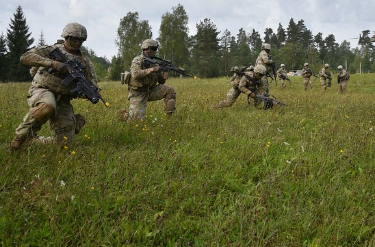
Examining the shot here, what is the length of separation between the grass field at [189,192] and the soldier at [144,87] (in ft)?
5.09

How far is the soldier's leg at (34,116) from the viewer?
3.70 metres

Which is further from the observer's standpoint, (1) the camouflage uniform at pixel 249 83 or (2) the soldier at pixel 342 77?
(2) the soldier at pixel 342 77

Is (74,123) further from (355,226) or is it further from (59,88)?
(355,226)

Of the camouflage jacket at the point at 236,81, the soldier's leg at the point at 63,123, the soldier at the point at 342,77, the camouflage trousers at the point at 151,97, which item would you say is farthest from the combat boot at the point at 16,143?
the soldier at the point at 342,77

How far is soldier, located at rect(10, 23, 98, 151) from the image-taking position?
377 centimetres

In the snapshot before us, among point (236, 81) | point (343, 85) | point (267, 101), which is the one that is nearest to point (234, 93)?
point (236, 81)

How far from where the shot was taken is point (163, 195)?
287 centimetres

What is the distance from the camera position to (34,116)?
3.76m

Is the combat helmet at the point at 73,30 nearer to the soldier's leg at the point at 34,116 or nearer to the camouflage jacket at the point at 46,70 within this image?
the camouflage jacket at the point at 46,70

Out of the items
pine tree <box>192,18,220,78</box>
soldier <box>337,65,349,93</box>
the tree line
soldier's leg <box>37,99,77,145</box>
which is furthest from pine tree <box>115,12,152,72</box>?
soldier's leg <box>37,99,77,145</box>

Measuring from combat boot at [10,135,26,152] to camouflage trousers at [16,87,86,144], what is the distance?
1.1 inches

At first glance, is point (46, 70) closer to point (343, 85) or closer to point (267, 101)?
Answer: point (267, 101)

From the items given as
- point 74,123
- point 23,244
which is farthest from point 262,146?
point 23,244

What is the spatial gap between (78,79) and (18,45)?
41.1 metres
